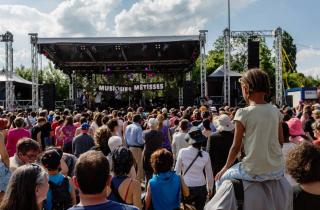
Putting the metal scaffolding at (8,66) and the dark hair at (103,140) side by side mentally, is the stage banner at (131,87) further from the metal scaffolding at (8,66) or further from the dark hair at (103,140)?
the dark hair at (103,140)

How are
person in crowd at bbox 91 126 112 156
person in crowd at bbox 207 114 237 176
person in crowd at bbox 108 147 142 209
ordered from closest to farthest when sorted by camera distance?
person in crowd at bbox 108 147 142 209
person in crowd at bbox 91 126 112 156
person in crowd at bbox 207 114 237 176

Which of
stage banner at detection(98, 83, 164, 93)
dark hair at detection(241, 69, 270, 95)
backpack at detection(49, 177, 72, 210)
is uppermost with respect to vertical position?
stage banner at detection(98, 83, 164, 93)

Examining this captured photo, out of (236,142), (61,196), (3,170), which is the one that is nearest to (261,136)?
(236,142)

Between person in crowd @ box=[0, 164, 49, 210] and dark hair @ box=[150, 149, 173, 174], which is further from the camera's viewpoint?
dark hair @ box=[150, 149, 173, 174]

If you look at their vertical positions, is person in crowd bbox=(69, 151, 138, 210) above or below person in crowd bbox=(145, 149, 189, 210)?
above

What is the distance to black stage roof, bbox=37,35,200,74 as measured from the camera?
20.3 m

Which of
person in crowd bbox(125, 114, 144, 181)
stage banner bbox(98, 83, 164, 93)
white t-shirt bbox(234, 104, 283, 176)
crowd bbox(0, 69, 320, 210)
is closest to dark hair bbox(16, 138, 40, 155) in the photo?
crowd bbox(0, 69, 320, 210)

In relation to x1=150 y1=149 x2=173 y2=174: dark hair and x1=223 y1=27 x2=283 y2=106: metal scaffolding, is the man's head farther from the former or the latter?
x1=223 y1=27 x2=283 y2=106: metal scaffolding

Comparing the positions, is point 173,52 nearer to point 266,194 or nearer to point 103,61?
point 103,61

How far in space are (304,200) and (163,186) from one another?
1849 millimetres

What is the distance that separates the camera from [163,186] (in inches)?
172

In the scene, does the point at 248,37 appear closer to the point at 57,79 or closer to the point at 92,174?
the point at 92,174

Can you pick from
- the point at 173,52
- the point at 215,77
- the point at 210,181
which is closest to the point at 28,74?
the point at 215,77

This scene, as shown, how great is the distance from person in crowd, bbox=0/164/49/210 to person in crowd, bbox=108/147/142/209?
4.90ft
